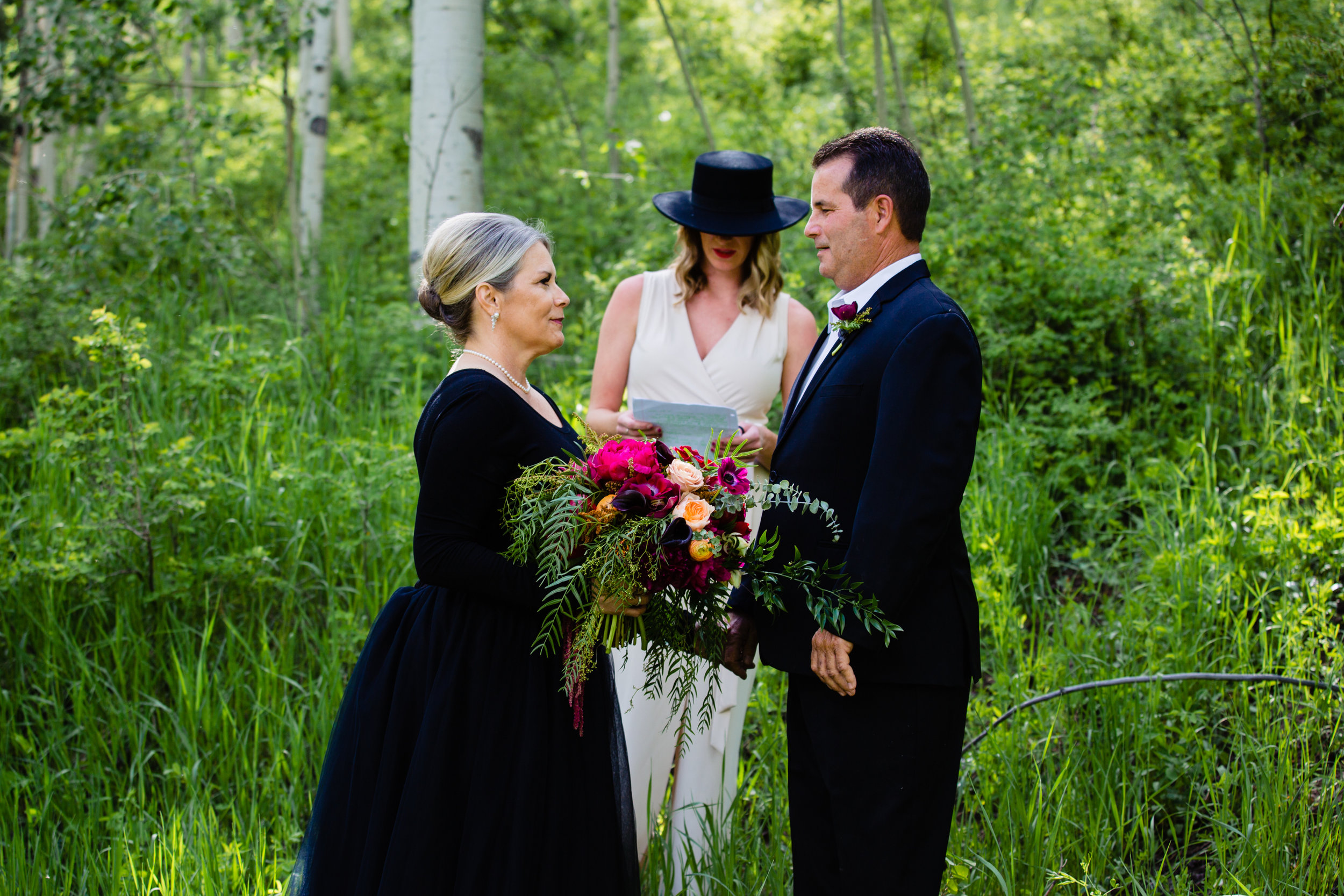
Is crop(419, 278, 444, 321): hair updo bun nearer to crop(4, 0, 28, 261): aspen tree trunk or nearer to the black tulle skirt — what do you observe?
the black tulle skirt

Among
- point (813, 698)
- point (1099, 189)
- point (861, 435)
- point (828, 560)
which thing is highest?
point (1099, 189)

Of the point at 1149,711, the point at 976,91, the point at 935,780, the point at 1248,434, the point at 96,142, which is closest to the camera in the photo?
the point at 935,780

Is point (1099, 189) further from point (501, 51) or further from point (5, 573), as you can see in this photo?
point (501, 51)

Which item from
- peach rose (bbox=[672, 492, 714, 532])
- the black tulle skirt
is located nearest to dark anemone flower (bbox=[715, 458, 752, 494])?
peach rose (bbox=[672, 492, 714, 532])

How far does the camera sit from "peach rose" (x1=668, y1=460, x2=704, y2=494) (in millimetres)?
2201

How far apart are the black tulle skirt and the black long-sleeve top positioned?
16cm

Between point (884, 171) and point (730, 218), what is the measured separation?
117cm

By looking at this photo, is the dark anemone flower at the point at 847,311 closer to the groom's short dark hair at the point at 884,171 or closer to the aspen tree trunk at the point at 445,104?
the groom's short dark hair at the point at 884,171

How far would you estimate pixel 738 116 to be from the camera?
10930 mm

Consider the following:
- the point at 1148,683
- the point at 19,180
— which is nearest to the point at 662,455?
the point at 1148,683

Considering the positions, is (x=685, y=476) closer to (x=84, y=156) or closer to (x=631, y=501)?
(x=631, y=501)

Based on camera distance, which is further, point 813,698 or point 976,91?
point 976,91

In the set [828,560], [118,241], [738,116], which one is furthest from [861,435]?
[738,116]

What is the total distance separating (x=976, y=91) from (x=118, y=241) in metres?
7.08
